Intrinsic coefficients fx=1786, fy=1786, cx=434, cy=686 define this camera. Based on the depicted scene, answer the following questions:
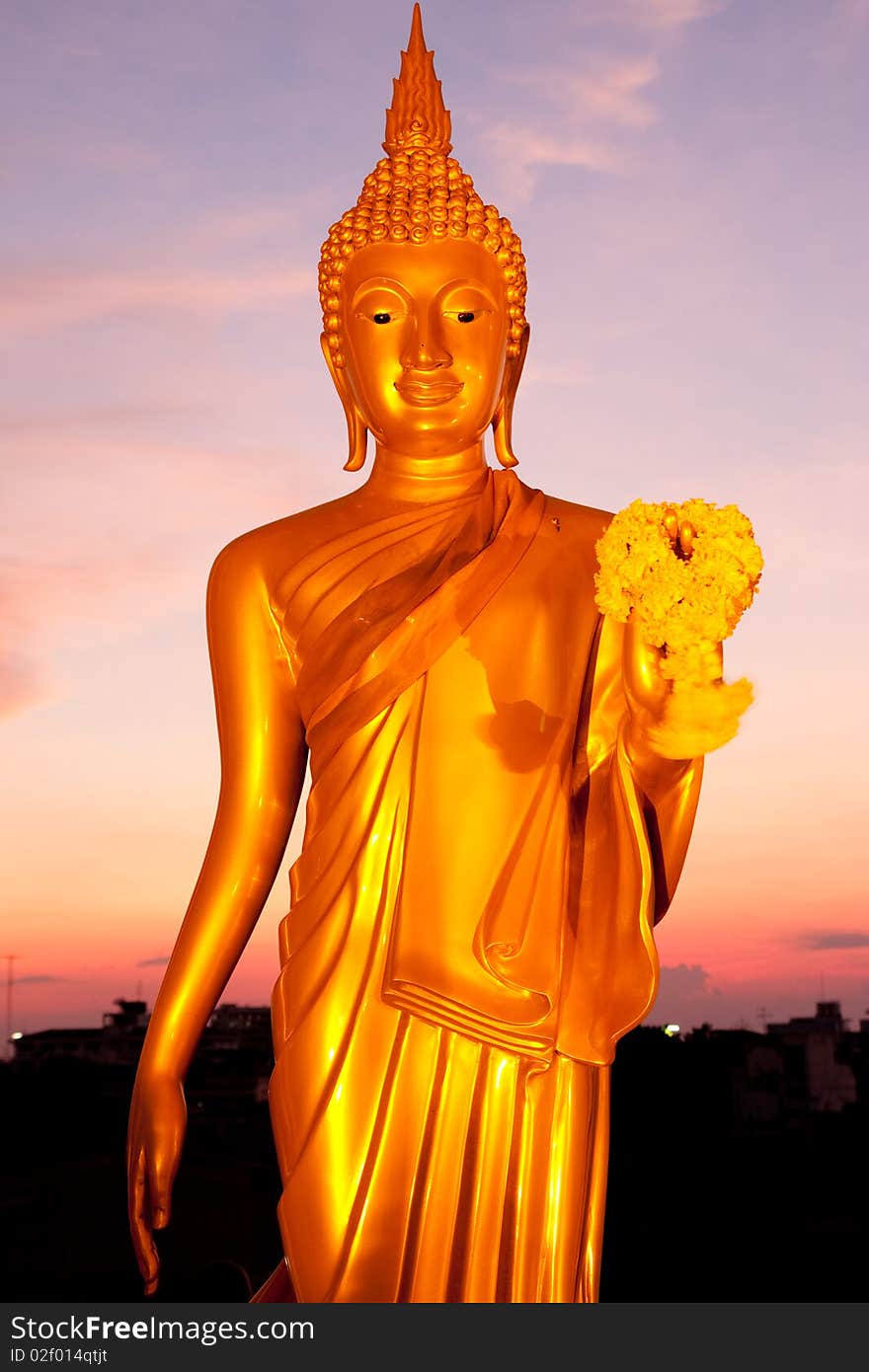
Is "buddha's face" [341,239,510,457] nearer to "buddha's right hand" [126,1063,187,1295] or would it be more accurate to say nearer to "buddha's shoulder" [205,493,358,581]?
"buddha's shoulder" [205,493,358,581]

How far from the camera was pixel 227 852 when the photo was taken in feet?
14.6

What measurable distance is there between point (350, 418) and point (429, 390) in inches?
13.4

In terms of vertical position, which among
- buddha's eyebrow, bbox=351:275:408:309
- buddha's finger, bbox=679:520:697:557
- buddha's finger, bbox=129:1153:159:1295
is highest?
buddha's eyebrow, bbox=351:275:408:309

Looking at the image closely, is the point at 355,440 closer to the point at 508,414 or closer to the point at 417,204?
A: the point at 508,414

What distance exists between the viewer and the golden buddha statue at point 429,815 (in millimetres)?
4082

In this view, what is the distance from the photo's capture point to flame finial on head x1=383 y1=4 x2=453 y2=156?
186 inches

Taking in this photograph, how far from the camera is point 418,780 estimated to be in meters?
4.31

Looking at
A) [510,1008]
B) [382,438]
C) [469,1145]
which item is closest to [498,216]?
[382,438]

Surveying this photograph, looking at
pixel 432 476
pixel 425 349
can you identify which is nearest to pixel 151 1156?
pixel 432 476

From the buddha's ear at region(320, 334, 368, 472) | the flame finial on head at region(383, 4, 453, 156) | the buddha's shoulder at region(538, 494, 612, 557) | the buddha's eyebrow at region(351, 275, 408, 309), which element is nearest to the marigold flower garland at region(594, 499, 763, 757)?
the buddha's shoulder at region(538, 494, 612, 557)

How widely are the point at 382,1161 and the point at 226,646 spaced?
4.51 feet

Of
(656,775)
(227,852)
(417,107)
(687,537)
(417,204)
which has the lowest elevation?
(227,852)

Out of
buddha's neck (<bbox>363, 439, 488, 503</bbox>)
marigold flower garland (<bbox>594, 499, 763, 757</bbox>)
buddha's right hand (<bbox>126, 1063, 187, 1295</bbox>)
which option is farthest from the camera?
buddha's neck (<bbox>363, 439, 488, 503</bbox>)

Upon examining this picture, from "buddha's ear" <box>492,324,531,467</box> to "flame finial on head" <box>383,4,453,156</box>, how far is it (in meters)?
0.56
